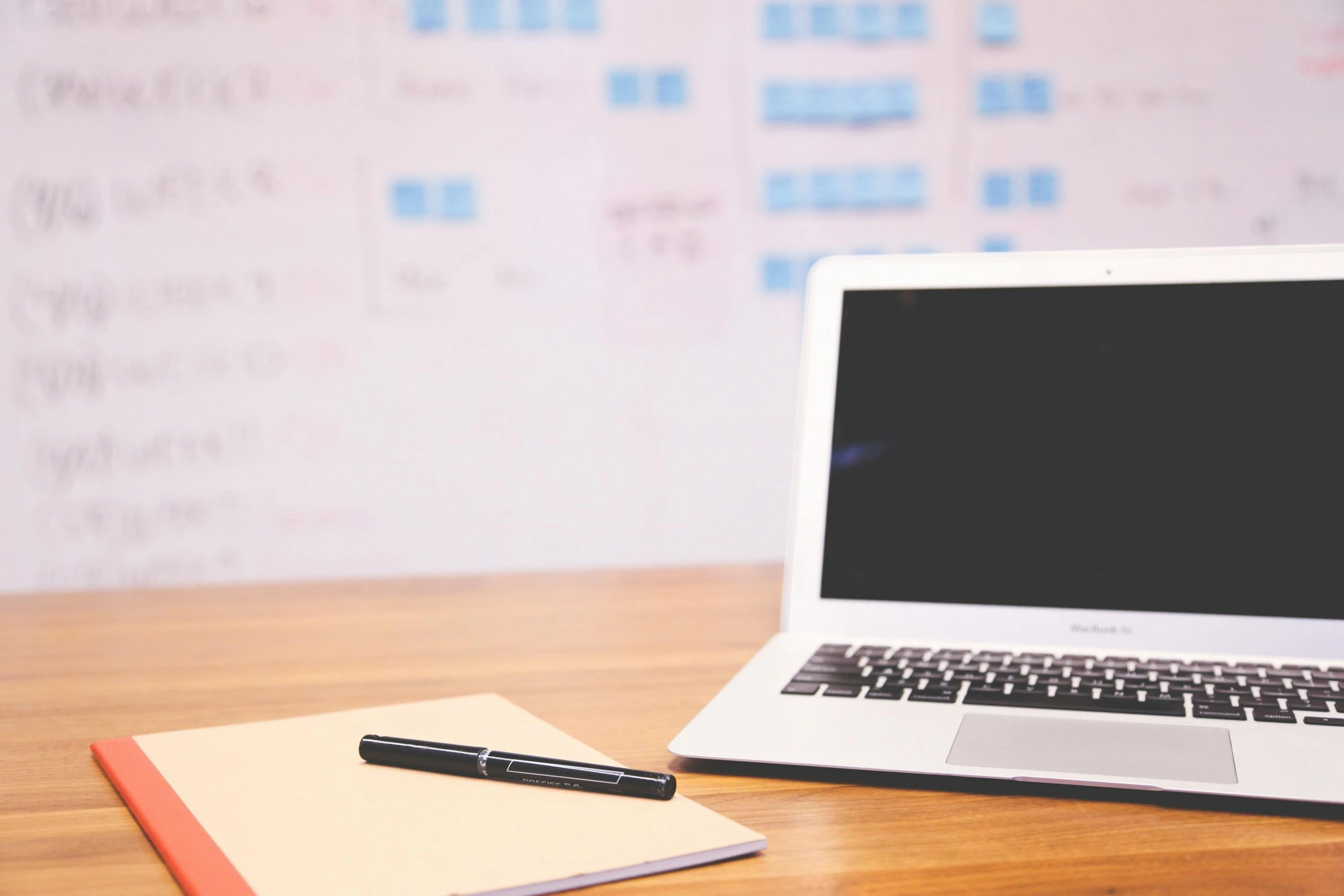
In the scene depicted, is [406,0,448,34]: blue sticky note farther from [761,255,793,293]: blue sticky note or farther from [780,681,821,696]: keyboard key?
[780,681,821,696]: keyboard key

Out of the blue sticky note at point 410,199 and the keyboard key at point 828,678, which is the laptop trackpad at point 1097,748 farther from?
the blue sticky note at point 410,199

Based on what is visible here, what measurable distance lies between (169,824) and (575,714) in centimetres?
24

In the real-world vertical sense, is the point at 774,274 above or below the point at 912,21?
below

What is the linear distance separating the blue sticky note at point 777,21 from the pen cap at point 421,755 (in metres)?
1.98

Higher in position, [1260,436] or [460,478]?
[1260,436]

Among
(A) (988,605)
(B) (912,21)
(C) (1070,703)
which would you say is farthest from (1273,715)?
(B) (912,21)

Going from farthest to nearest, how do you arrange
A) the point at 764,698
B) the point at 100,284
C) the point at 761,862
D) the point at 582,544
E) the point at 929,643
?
the point at 582,544
the point at 100,284
the point at 929,643
the point at 764,698
the point at 761,862

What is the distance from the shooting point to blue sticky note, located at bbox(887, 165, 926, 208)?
235cm

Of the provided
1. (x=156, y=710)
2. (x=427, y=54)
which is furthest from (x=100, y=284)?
(x=156, y=710)

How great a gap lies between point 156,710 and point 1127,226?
2198mm

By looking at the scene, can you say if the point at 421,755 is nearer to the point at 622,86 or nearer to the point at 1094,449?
the point at 1094,449

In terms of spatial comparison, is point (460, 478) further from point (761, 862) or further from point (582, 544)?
point (761, 862)

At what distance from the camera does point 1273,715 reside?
0.59 meters

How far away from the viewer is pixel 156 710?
2.39ft
